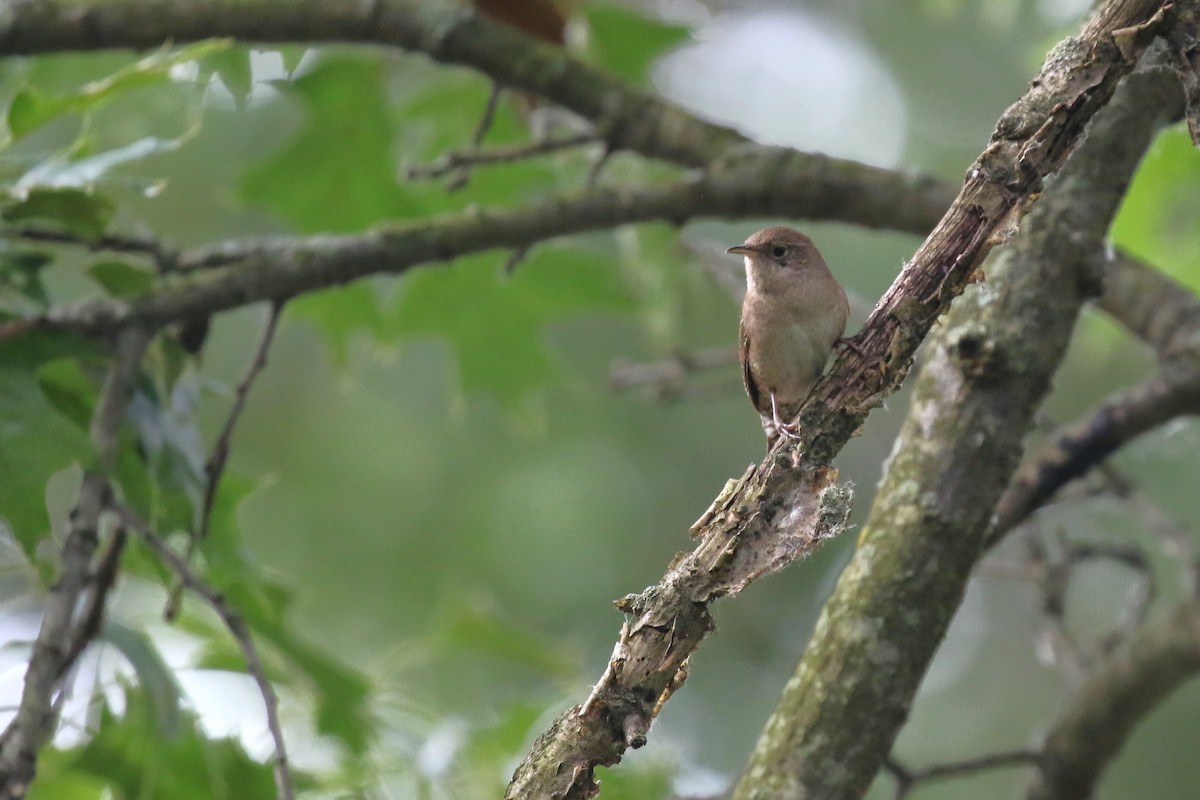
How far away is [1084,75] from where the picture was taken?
1733 millimetres

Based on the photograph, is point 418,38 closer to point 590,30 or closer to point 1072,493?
point 590,30

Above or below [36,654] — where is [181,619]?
above

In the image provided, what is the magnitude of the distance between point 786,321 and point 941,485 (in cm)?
96

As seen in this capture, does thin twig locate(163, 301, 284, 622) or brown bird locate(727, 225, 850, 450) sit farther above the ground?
brown bird locate(727, 225, 850, 450)

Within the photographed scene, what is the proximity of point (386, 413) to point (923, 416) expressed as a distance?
6.64 meters

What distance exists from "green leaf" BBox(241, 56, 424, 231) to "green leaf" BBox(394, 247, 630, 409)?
30 centimetres

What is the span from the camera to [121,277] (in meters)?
2.78

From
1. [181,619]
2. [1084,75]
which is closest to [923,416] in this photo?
[1084,75]

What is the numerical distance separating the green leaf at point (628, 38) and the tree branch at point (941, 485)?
75.6 inches

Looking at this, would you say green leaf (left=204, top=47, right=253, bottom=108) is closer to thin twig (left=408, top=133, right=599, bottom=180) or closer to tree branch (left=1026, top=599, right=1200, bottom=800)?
thin twig (left=408, top=133, right=599, bottom=180)

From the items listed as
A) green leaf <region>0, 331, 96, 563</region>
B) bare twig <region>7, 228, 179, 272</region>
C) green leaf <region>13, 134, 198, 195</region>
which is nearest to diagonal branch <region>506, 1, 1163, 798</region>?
green leaf <region>0, 331, 96, 563</region>

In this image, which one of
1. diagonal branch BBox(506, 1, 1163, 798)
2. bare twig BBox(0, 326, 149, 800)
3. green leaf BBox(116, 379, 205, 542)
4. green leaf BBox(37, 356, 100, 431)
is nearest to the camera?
diagonal branch BBox(506, 1, 1163, 798)

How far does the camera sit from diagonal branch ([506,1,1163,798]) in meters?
1.71

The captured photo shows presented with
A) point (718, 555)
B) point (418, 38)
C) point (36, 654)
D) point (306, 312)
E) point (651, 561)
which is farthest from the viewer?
point (651, 561)
